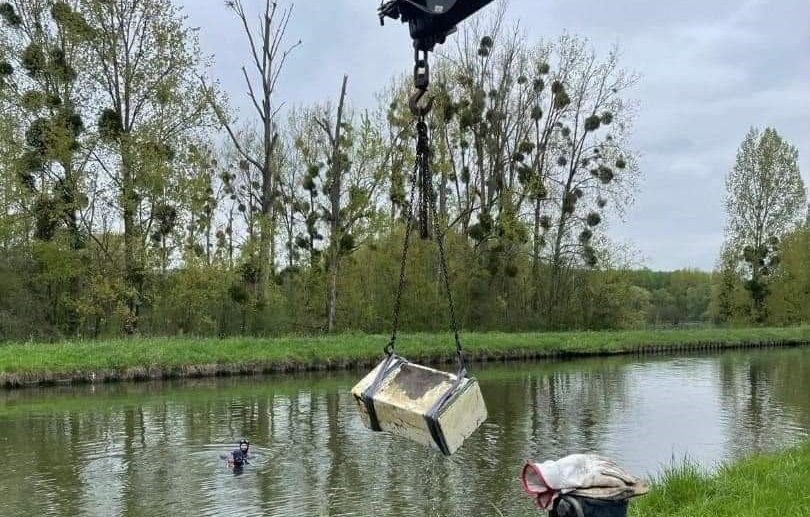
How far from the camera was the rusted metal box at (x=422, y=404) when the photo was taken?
172 inches

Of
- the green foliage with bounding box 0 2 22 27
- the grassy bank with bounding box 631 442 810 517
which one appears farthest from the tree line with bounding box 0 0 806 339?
the grassy bank with bounding box 631 442 810 517

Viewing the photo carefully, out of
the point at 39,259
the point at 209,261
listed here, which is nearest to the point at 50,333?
the point at 39,259

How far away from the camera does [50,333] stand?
25.5 metres

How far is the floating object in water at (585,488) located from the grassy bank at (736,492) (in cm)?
233

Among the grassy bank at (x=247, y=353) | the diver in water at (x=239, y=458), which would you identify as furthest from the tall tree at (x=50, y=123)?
the diver in water at (x=239, y=458)

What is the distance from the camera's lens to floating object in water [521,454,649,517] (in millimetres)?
3533

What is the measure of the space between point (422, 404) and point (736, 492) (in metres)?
3.41

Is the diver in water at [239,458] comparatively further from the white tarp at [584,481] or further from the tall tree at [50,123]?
the tall tree at [50,123]

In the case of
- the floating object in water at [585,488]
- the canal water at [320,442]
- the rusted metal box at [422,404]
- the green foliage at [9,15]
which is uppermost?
the green foliage at [9,15]

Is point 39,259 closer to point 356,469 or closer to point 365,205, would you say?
point 365,205

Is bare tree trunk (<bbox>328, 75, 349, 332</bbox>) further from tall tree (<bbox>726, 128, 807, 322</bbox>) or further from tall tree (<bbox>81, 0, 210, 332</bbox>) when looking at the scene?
tall tree (<bbox>726, 128, 807, 322</bbox>)

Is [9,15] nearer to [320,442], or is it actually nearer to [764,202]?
[320,442]

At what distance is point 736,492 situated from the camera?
Result: 636cm

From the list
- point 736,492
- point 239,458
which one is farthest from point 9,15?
point 736,492
